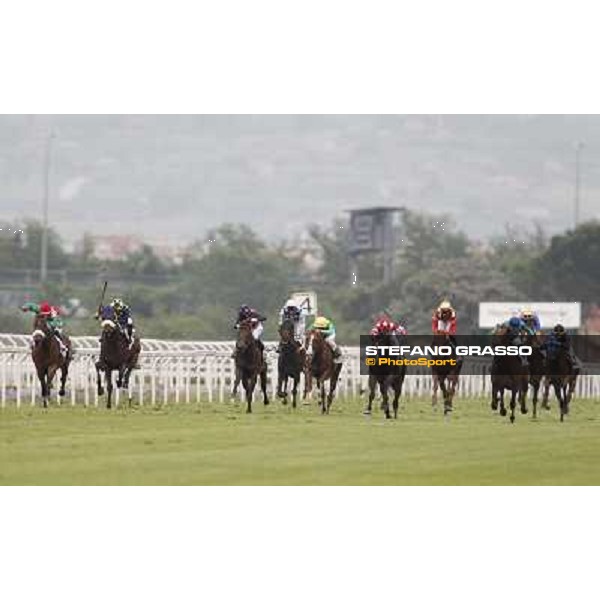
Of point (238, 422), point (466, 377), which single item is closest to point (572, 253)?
point (466, 377)

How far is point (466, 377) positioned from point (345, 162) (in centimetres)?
9791

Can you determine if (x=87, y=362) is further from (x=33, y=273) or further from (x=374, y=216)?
(x=374, y=216)

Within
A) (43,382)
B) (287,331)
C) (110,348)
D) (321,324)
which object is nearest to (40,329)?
(43,382)

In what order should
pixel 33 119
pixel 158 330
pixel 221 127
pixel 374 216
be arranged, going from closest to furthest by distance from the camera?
pixel 158 330
pixel 374 216
pixel 33 119
pixel 221 127

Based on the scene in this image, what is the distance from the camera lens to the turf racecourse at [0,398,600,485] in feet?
55.8

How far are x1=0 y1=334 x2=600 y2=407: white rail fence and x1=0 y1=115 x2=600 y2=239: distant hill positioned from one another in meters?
74.5

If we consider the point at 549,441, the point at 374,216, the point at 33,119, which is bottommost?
the point at 549,441

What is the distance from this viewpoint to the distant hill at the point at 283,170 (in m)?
120

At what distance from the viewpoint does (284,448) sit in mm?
19969

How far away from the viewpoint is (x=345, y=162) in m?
138

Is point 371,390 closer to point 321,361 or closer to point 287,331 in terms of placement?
point 321,361

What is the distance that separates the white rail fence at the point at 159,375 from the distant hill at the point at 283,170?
7448 cm

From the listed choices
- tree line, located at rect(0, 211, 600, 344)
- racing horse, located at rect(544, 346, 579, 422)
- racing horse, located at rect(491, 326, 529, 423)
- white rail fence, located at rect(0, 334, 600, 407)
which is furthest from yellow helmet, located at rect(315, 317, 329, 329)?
tree line, located at rect(0, 211, 600, 344)

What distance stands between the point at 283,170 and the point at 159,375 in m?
102
